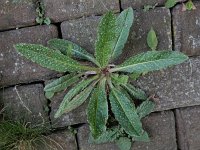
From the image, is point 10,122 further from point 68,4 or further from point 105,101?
point 68,4

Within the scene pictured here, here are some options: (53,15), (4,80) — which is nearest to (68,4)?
(53,15)

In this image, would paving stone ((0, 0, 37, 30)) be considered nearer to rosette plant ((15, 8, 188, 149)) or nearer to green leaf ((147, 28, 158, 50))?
rosette plant ((15, 8, 188, 149))

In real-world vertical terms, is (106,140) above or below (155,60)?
below

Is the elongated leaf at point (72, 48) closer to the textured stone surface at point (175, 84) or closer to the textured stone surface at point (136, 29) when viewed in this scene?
the textured stone surface at point (136, 29)

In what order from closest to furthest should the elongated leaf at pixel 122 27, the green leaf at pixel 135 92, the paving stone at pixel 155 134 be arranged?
the elongated leaf at pixel 122 27
the green leaf at pixel 135 92
the paving stone at pixel 155 134

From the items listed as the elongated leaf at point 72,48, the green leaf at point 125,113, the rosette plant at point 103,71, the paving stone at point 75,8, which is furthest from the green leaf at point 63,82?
the paving stone at point 75,8

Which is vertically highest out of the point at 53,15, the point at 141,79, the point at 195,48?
the point at 53,15
